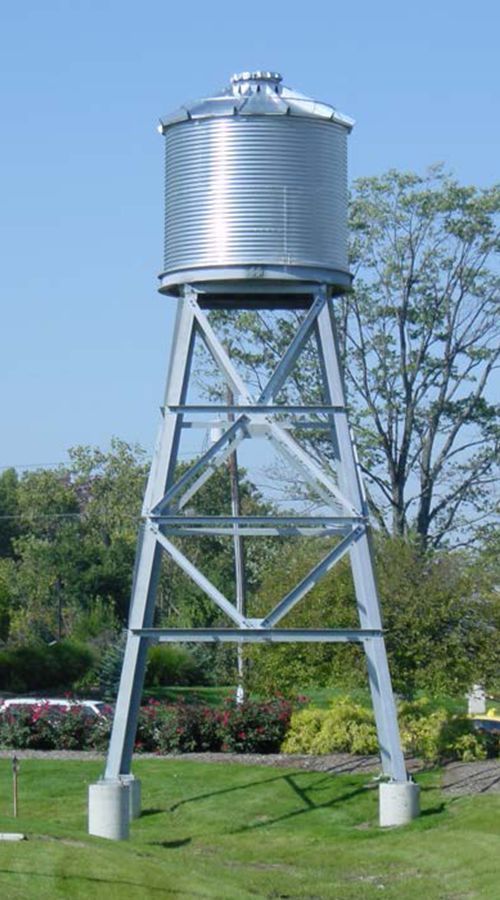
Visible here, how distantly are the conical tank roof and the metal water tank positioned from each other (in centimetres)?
1

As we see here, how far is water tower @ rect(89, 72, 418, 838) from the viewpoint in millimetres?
23781

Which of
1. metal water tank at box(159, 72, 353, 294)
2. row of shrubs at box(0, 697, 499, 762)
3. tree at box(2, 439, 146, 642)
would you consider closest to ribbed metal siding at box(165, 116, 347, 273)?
metal water tank at box(159, 72, 353, 294)

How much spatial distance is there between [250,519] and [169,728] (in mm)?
8121

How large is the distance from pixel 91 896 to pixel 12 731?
52.3 feet

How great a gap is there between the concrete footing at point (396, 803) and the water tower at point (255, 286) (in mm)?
14

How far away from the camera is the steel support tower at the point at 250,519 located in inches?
925

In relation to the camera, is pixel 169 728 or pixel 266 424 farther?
pixel 169 728

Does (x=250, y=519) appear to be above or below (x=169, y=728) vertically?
above

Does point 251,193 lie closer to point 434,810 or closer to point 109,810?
point 109,810

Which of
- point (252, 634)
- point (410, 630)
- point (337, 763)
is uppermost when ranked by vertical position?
point (410, 630)

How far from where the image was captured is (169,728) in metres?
30.5

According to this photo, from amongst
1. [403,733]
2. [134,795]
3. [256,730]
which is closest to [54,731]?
[256,730]

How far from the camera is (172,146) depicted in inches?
987

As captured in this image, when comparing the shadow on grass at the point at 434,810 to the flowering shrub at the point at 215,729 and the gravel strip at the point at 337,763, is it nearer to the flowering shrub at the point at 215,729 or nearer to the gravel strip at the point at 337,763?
the gravel strip at the point at 337,763
